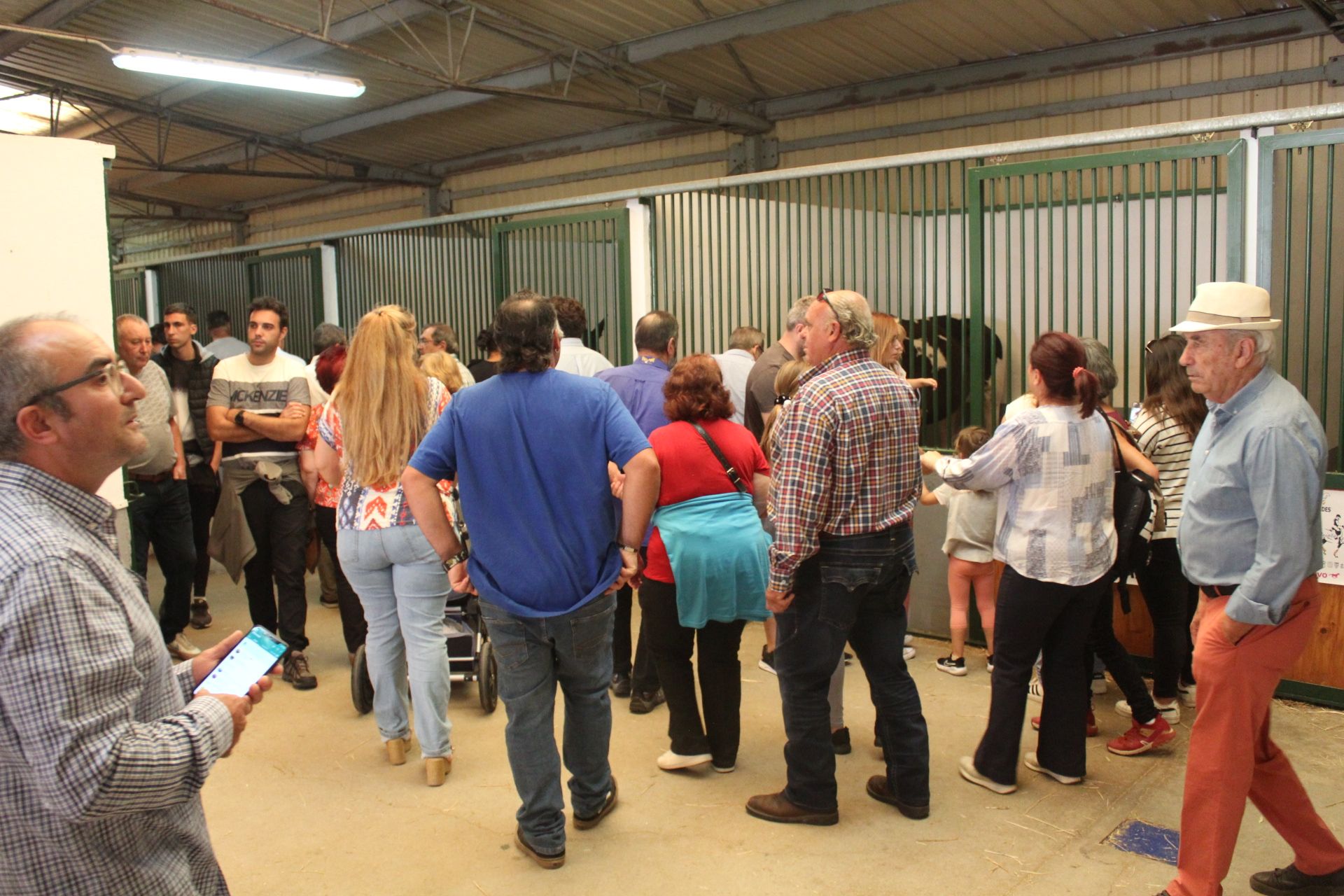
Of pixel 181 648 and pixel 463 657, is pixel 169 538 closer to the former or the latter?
pixel 181 648

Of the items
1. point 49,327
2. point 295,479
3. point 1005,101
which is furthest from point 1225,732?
point 1005,101

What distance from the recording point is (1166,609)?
3.48 meters

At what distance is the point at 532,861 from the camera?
271 centimetres

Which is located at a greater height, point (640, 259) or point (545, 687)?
point (640, 259)

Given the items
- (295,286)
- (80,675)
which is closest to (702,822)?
(80,675)

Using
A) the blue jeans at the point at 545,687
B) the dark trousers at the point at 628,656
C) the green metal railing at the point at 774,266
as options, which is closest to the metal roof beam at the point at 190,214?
the green metal railing at the point at 774,266

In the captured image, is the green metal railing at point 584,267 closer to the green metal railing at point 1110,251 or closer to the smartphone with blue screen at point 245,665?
the green metal railing at point 1110,251

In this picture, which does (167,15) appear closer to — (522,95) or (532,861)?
(522,95)

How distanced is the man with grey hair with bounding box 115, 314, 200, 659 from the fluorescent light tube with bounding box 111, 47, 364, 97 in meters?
2.78

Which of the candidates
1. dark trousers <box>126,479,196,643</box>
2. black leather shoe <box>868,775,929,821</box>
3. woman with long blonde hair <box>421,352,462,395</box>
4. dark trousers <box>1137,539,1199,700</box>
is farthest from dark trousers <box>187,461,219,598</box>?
A: dark trousers <box>1137,539,1199,700</box>

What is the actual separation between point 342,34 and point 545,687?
6853 mm

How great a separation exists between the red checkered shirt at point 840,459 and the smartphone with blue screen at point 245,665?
Result: 139 cm

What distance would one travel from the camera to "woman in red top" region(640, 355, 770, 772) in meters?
3.00

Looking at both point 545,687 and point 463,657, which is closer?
point 545,687
